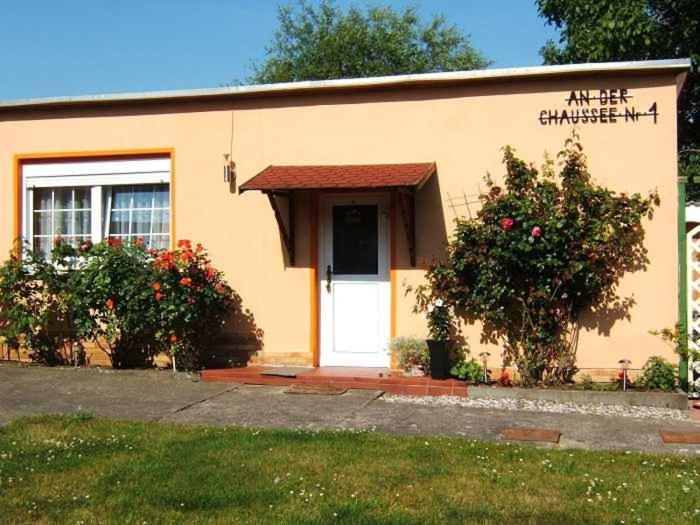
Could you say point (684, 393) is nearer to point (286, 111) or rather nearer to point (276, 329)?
point (276, 329)

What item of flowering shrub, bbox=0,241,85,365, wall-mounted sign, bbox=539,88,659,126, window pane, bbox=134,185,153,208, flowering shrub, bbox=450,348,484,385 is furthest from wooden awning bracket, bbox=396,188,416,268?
flowering shrub, bbox=0,241,85,365

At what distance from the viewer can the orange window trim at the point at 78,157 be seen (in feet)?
31.4

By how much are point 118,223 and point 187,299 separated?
200 cm

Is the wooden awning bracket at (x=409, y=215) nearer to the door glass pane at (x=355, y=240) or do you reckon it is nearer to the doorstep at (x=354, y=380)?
the door glass pane at (x=355, y=240)

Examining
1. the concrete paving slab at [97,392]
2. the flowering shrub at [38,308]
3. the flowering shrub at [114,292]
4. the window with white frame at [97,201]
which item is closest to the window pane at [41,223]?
the window with white frame at [97,201]

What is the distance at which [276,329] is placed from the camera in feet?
30.2

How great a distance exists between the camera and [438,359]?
27.0 feet

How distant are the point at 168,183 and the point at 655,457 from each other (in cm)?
667

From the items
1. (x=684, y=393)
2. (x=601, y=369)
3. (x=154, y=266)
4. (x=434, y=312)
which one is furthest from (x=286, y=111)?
(x=684, y=393)

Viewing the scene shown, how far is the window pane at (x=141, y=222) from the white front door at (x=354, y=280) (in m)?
2.37

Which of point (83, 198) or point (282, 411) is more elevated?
point (83, 198)

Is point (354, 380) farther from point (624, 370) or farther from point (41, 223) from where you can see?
point (41, 223)

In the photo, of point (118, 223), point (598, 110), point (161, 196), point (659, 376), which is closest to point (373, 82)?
point (598, 110)

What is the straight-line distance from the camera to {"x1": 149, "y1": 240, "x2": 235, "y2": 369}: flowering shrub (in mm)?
8625
